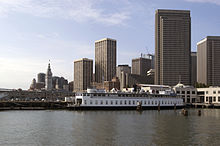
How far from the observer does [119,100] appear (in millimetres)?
115750

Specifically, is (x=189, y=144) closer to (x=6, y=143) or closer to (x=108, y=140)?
(x=108, y=140)

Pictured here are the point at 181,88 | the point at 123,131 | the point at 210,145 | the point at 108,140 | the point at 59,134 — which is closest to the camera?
the point at 210,145

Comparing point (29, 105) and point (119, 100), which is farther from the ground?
point (119, 100)

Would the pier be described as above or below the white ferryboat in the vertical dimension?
below

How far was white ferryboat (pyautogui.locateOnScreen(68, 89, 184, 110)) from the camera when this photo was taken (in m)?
110

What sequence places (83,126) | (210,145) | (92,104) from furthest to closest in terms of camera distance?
(92,104) → (83,126) → (210,145)

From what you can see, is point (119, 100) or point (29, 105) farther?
point (29, 105)

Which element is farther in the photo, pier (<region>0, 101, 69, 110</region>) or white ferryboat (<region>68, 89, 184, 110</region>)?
pier (<region>0, 101, 69, 110</region>)

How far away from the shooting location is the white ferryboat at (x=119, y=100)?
361ft

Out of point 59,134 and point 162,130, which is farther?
point 162,130

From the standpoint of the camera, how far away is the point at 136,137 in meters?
50.0

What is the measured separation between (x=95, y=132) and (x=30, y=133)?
1237 cm

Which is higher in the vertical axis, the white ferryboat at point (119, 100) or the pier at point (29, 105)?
the white ferryboat at point (119, 100)

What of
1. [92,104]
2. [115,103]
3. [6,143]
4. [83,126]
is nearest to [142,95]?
[115,103]
